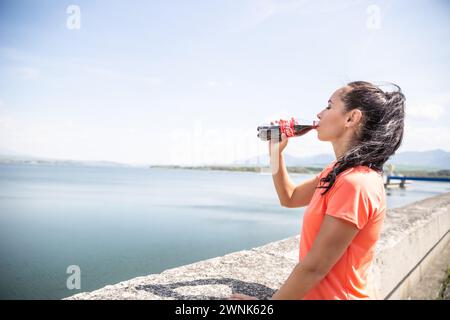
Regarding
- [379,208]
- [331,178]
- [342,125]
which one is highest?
[342,125]

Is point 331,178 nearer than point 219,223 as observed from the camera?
Yes

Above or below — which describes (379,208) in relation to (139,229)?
above

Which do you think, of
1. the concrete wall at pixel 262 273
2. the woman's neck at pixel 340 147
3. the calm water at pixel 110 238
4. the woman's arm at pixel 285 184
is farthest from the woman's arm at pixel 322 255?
the calm water at pixel 110 238

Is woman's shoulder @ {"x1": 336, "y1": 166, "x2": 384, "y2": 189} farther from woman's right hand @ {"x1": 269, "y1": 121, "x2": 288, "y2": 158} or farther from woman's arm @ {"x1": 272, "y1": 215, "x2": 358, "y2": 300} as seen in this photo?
woman's right hand @ {"x1": 269, "y1": 121, "x2": 288, "y2": 158}

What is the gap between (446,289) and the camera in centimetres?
473

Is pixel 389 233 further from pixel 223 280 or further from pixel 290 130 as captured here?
pixel 290 130

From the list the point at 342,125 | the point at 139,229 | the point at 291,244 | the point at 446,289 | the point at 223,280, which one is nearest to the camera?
the point at 342,125

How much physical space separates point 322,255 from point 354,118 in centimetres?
65

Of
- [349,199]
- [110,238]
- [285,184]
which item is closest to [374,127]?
[349,199]

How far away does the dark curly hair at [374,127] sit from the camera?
1.46 m

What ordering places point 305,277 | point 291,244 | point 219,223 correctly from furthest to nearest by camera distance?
point 219,223 → point 291,244 → point 305,277

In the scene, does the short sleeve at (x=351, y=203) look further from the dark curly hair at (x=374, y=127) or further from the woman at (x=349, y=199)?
the dark curly hair at (x=374, y=127)

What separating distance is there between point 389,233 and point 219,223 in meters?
19.3
